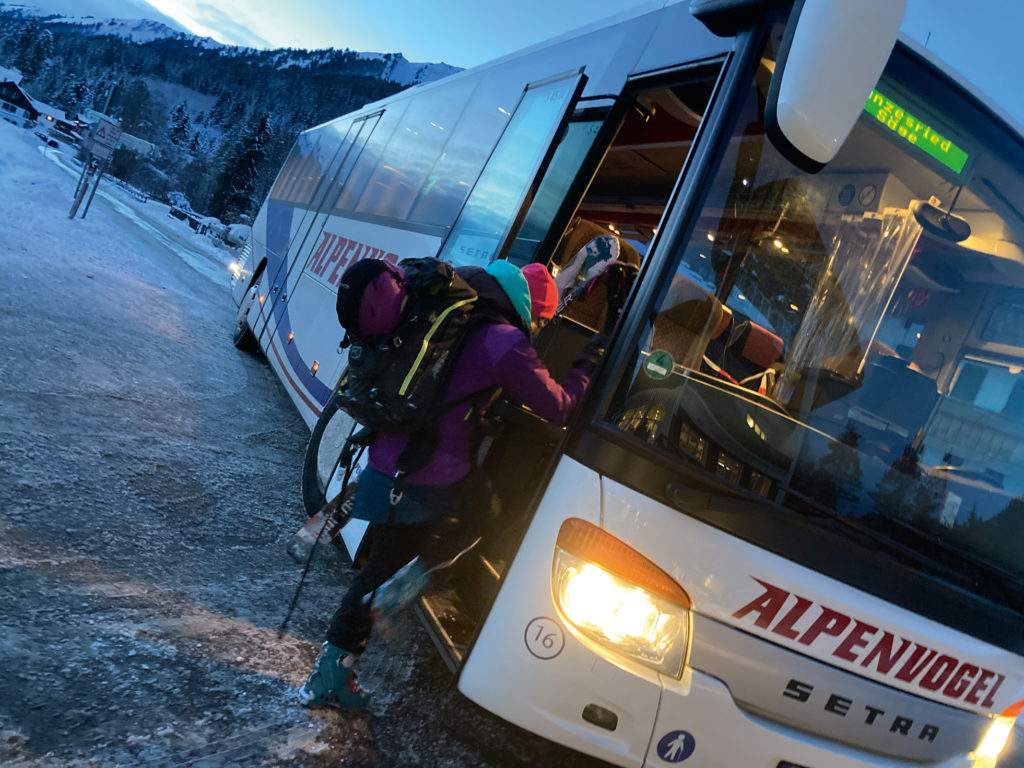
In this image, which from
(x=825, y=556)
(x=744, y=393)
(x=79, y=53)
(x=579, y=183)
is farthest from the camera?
(x=79, y=53)

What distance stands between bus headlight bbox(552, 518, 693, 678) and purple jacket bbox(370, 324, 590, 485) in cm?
48

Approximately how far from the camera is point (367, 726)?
279 cm

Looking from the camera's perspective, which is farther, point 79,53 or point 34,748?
point 79,53

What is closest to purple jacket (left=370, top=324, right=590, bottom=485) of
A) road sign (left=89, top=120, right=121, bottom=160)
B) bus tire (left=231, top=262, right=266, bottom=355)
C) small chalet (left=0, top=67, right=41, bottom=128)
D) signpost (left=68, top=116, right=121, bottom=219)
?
bus tire (left=231, top=262, right=266, bottom=355)

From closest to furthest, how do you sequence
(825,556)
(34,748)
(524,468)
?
(34,748) → (825,556) → (524,468)

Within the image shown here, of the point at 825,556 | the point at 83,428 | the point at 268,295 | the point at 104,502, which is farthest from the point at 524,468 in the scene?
the point at 268,295

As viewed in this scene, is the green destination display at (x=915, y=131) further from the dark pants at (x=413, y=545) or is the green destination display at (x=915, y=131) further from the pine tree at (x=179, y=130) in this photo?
the pine tree at (x=179, y=130)

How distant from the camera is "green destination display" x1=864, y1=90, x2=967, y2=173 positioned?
2504 millimetres

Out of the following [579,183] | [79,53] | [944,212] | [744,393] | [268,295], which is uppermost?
[79,53]

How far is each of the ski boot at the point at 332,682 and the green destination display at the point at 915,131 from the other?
8.84 ft

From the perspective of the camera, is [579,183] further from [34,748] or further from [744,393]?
[34,748]

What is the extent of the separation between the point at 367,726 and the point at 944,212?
2.89 m

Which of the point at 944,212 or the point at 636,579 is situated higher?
the point at 944,212

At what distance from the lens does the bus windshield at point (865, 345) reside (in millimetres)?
2365
